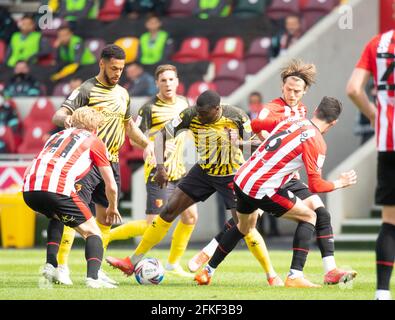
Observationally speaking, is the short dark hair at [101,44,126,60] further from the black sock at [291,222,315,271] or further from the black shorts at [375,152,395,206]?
the black shorts at [375,152,395,206]

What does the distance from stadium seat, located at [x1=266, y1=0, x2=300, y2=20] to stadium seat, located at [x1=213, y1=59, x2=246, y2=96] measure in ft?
4.37

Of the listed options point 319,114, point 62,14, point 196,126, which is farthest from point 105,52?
point 62,14

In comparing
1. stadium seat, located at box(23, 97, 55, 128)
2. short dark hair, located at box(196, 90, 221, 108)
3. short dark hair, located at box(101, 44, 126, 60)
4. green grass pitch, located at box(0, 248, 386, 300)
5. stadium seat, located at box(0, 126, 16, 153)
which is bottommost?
green grass pitch, located at box(0, 248, 386, 300)

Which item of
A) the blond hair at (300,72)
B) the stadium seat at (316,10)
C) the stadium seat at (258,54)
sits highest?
the stadium seat at (316,10)

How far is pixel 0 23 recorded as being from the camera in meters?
23.1

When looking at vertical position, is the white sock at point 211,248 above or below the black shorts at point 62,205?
below

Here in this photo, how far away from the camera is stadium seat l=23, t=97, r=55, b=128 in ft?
63.3

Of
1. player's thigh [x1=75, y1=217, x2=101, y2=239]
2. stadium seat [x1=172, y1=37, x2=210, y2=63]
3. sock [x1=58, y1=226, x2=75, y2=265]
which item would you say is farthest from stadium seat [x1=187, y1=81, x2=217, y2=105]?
player's thigh [x1=75, y1=217, x2=101, y2=239]

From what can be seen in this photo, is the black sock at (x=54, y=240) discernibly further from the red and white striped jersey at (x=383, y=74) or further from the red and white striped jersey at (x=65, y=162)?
the red and white striped jersey at (x=383, y=74)

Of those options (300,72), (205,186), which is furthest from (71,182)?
(300,72)

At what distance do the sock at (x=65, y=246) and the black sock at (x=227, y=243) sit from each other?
4.38 feet

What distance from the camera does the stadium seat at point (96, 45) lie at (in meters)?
21.1

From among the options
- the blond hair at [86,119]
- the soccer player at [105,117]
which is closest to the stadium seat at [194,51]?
the soccer player at [105,117]

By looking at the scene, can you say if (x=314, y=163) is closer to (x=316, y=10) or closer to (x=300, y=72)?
(x=300, y=72)
